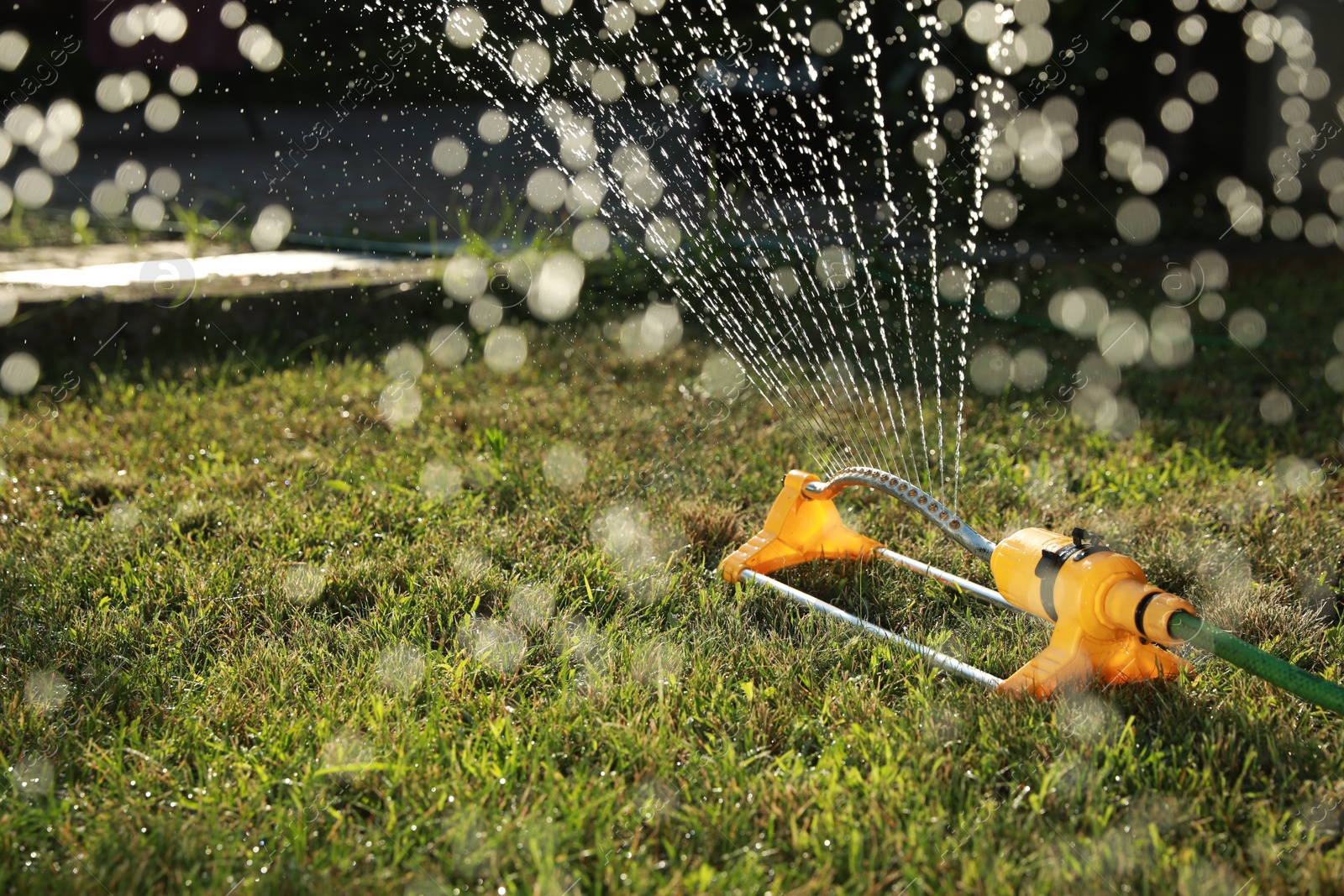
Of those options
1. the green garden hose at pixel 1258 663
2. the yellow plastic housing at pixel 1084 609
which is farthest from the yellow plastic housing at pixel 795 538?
the green garden hose at pixel 1258 663

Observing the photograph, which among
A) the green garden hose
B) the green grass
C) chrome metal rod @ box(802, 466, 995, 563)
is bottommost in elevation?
the green grass

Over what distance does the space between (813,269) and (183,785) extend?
350 cm

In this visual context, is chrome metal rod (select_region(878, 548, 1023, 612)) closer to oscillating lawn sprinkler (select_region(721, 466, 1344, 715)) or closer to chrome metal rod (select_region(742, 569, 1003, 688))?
oscillating lawn sprinkler (select_region(721, 466, 1344, 715))

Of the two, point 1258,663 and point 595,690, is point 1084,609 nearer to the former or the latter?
point 1258,663

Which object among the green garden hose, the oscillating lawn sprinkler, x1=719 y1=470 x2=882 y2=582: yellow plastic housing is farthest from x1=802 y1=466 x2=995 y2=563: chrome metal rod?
the green garden hose

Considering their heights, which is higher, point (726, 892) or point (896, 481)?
point (896, 481)

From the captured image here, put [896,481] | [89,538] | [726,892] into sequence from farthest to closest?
[89,538] → [896,481] → [726,892]

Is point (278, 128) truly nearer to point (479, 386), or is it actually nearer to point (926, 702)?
point (479, 386)

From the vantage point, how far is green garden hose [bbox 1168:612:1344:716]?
4.25 ft

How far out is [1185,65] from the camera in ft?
18.6

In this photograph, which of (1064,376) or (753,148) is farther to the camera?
(753,148)

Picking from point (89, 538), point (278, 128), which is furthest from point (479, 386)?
point (278, 128)

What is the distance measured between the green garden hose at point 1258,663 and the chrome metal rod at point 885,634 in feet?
0.84

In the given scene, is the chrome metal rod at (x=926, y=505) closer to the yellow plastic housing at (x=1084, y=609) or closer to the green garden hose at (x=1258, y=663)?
the yellow plastic housing at (x=1084, y=609)
